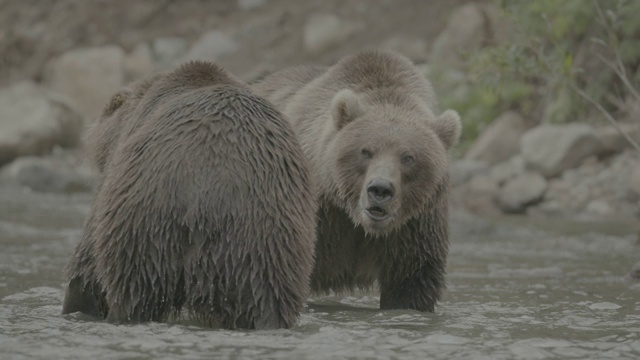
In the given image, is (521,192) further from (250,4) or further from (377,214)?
(250,4)

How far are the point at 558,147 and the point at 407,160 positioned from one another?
10389 mm

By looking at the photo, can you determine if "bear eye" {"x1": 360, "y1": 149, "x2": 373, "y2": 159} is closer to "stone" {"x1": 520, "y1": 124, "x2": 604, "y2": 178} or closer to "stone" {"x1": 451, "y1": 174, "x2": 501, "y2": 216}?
"stone" {"x1": 451, "y1": 174, "x2": 501, "y2": 216}

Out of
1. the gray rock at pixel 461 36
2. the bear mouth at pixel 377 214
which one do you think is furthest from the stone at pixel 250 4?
the bear mouth at pixel 377 214

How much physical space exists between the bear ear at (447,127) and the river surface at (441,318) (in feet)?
4.03

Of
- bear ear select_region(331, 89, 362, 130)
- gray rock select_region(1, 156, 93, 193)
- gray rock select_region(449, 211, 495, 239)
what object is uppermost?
gray rock select_region(1, 156, 93, 193)

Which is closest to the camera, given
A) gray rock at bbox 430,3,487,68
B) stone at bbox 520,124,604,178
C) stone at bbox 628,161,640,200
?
stone at bbox 628,161,640,200

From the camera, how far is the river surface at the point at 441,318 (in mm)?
6172

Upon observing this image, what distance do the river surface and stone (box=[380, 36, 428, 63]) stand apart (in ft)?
31.5

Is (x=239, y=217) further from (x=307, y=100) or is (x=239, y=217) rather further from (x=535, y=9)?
(x=535, y=9)

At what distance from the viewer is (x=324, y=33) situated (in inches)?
1028

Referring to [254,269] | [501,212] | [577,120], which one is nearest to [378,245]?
[254,269]

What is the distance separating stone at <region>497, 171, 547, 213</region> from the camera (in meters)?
16.7

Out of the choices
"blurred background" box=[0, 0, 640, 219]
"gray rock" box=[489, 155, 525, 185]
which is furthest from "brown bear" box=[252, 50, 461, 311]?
"gray rock" box=[489, 155, 525, 185]

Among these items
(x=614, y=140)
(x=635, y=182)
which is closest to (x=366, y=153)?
(x=635, y=182)
